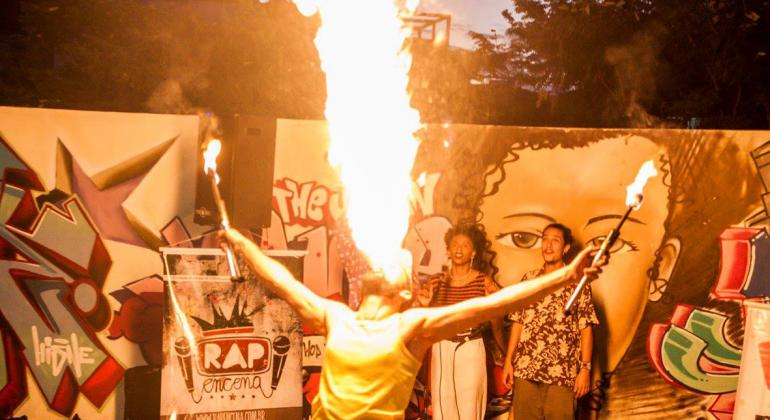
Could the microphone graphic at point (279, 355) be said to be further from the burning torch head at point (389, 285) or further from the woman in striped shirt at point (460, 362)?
the burning torch head at point (389, 285)

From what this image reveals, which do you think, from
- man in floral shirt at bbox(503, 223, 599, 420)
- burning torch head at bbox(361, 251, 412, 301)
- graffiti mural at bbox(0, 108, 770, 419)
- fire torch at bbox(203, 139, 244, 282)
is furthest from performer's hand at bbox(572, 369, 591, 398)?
fire torch at bbox(203, 139, 244, 282)

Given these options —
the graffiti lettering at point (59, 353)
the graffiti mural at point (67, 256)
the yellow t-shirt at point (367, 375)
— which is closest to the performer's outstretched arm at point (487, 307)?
the yellow t-shirt at point (367, 375)

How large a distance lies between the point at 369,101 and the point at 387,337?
10.5 ft

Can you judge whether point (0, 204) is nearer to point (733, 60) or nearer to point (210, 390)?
point (210, 390)

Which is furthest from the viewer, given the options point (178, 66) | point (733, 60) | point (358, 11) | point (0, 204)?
point (178, 66)

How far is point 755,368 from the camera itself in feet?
22.7

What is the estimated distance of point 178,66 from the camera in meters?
13.9

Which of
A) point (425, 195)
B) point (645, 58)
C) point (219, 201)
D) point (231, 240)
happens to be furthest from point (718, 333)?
point (645, 58)

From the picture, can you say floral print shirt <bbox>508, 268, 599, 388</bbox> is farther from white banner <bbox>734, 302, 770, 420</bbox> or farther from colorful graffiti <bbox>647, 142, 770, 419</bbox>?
white banner <bbox>734, 302, 770, 420</bbox>

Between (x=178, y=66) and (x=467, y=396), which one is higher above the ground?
(x=178, y=66)

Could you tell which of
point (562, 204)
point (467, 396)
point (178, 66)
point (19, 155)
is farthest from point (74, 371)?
point (178, 66)

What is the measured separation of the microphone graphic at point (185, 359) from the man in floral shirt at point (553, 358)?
2962mm

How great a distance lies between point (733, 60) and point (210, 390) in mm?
10203

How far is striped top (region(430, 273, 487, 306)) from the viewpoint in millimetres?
7543
